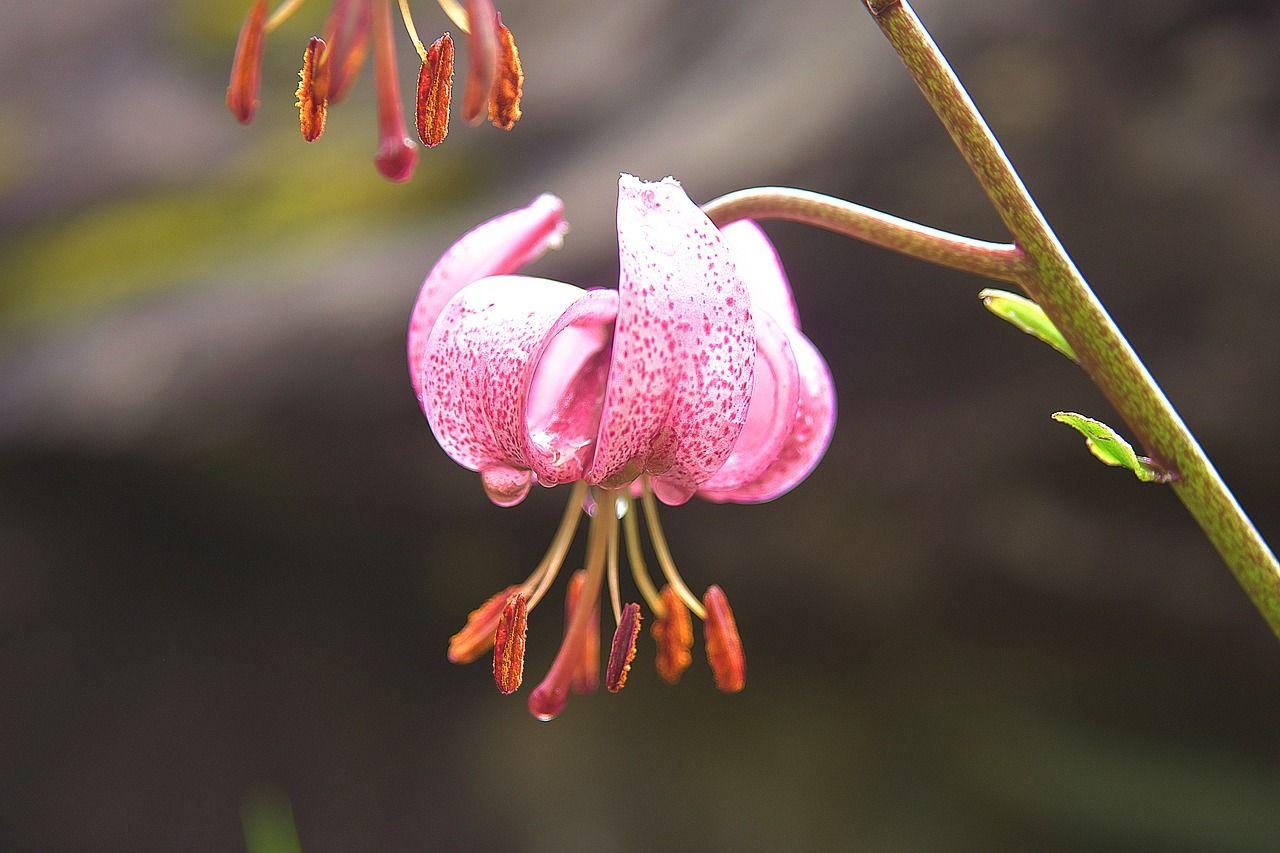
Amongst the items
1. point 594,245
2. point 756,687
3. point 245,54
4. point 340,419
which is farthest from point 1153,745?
point 245,54

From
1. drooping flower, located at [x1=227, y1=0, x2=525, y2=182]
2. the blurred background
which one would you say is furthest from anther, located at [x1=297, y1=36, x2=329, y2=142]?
the blurred background

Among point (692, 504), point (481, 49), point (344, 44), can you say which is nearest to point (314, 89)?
point (344, 44)

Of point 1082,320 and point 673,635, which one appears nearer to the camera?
point 1082,320

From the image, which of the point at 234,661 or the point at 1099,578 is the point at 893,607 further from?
the point at 234,661

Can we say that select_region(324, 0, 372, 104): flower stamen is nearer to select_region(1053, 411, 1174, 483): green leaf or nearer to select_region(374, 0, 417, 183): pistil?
select_region(374, 0, 417, 183): pistil

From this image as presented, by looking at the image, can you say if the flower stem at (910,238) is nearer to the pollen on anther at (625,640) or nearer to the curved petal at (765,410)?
the curved petal at (765,410)

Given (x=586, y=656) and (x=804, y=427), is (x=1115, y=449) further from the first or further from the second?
(x=586, y=656)
